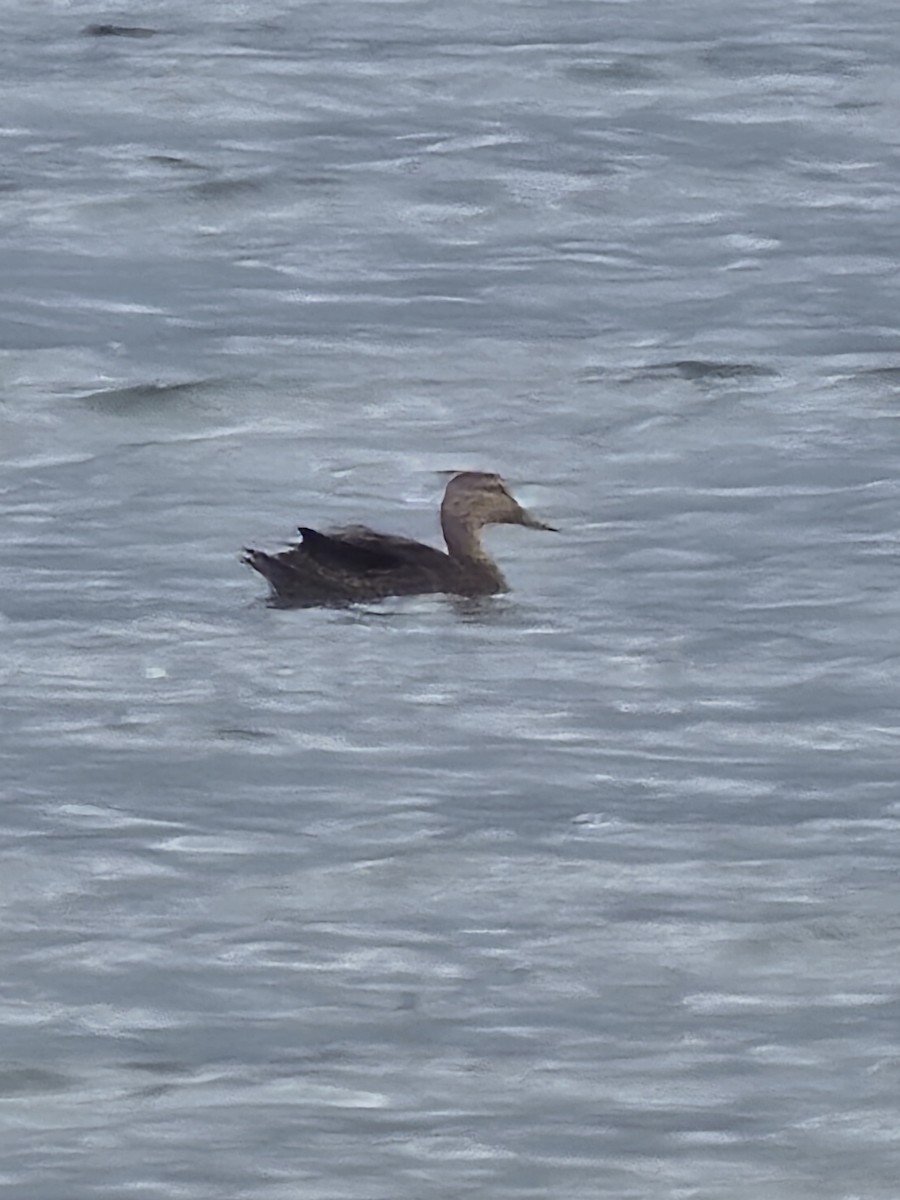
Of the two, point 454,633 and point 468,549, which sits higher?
point 468,549

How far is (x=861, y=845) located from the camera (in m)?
11.1

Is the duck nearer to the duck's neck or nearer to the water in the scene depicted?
the duck's neck

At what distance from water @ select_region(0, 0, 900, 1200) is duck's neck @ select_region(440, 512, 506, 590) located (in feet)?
0.37

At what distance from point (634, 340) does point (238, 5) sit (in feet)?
24.5

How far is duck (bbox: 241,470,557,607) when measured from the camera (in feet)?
44.0

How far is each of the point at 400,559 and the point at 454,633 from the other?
537 millimetres

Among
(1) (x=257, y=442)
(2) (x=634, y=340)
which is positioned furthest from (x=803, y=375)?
(1) (x=257, y=442)

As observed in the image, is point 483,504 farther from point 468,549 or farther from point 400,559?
point 400,559

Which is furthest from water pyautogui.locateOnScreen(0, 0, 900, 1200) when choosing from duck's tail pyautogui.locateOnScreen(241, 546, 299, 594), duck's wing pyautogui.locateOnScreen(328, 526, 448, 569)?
duck's wing pyautogui.locateOnScreen(328, 526, 448, 569)

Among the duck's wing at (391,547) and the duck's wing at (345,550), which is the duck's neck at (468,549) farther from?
the duck's wing at (345,550)

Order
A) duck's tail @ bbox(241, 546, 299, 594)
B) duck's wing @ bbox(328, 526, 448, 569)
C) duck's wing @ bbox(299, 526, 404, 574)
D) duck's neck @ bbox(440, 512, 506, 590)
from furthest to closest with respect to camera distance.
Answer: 1. duck's neck @ bbox(440, 512, 506, 590)
2. duck's wing @ bbox(328, 526, 448, 569)
3. duck's wing @ bbox(299, 526, 404, 574)
4. duck's tail @ bbox(241, 546, 299, 594)

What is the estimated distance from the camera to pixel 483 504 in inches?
565

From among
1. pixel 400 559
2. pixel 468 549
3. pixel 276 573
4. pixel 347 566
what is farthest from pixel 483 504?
pixel 276 573

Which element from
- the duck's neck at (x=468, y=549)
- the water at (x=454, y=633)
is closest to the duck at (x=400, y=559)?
the duck's neck at (x=468, y=549)
